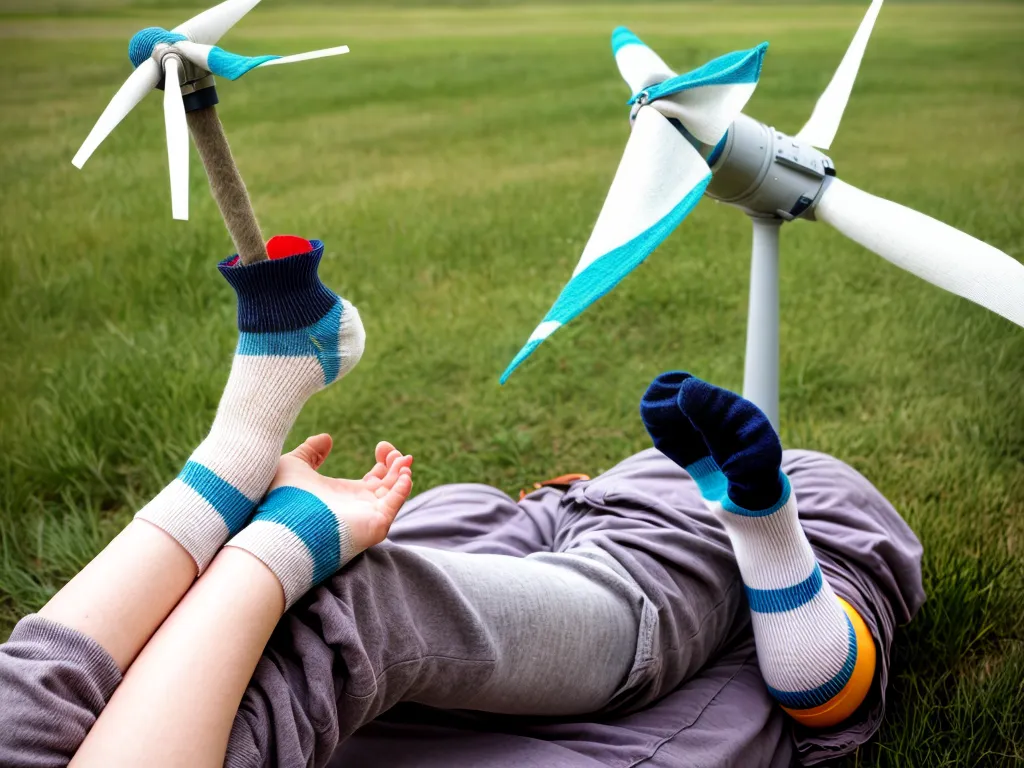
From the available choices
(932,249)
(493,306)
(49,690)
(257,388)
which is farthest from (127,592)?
(493,306)

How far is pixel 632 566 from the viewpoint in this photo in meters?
0.92

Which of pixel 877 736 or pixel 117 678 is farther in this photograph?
→ pixel 877 736

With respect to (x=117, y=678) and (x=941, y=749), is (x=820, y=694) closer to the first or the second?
(x=941, y=749)

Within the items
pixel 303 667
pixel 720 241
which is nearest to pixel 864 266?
pixel 720 241

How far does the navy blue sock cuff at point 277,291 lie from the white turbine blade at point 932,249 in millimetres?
492

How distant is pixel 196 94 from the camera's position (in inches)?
30.6

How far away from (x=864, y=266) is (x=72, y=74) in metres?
2.68

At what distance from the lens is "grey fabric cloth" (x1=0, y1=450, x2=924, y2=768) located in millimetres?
723

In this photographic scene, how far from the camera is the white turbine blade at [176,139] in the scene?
0.65 metres

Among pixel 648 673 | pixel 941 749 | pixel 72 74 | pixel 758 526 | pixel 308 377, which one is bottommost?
pixel 941 749

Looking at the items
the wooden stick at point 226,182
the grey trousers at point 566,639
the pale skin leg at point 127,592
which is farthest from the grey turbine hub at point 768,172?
the pale skin leg at point 127,592

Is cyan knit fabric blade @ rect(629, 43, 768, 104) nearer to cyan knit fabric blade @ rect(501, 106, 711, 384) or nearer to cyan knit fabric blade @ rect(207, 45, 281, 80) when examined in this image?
cyan knit fabric blade @ rect(501, 106, 711, 384)

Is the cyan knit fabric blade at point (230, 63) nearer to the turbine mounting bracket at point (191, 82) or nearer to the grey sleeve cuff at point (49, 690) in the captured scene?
the turbine mounting bracket at point (191, 82)

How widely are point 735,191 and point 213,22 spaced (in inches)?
19.3
